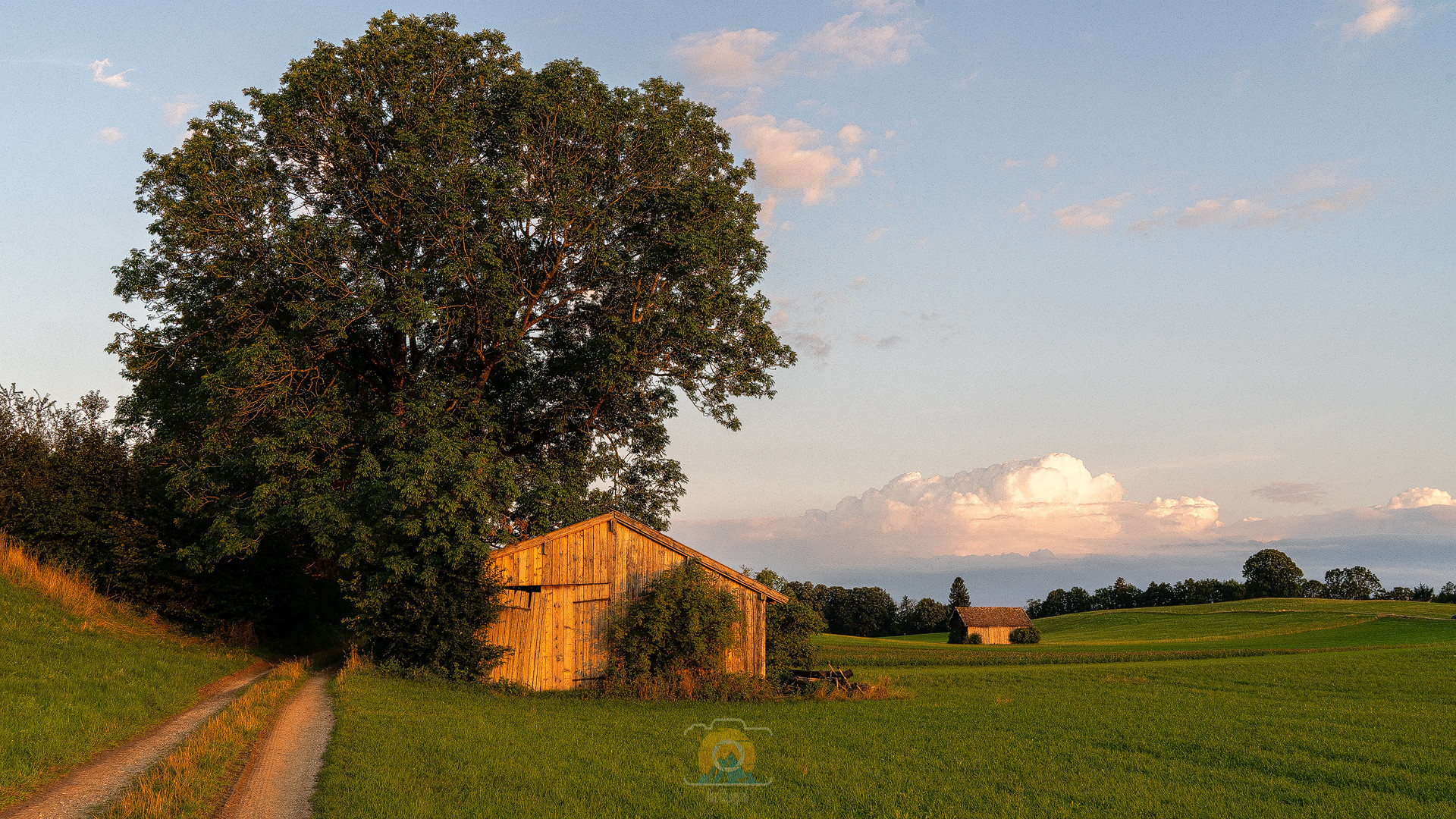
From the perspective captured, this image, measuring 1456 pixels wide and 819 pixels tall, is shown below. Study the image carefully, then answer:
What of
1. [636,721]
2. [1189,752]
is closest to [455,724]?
[636,721]

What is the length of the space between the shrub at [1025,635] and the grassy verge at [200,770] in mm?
81661

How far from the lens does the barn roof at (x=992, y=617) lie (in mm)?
89500

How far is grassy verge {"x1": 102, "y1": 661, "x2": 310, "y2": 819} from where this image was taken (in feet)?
31.4

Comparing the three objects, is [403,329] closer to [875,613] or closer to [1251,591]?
[875,613]

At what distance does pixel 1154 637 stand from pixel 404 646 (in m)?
74.6

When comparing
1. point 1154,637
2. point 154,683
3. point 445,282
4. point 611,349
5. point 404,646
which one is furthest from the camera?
point 1154,637

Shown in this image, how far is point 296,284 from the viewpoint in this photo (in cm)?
2656

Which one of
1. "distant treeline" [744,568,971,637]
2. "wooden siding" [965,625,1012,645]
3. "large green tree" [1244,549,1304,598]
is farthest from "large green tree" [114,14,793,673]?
"large green tree" [1244,549,1304,598]

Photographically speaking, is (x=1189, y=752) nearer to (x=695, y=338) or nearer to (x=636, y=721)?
(x=636, y=721)

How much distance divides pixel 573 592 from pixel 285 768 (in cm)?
1314

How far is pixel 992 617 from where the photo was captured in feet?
296

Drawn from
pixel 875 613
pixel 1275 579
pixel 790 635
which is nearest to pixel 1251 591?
pixel 1275 579

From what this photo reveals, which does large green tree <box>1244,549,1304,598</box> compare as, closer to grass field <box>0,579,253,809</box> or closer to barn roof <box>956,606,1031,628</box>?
barn roof <box>956,606,1031,628</box>

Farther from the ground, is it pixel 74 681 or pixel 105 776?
pixel 74 681
